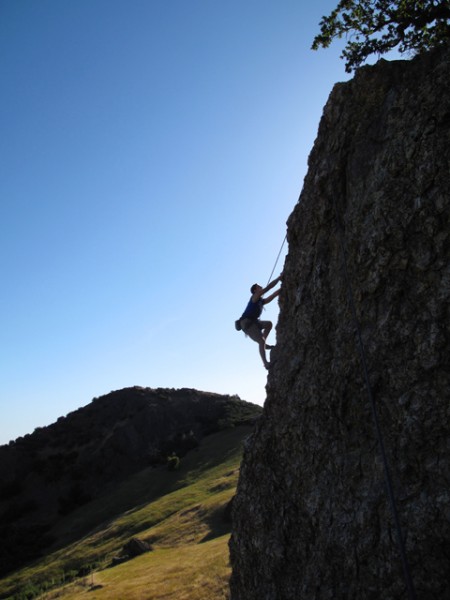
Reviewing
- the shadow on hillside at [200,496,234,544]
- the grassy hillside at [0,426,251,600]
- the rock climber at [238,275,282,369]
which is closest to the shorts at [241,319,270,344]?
the rock climber at [238,275,282,369]

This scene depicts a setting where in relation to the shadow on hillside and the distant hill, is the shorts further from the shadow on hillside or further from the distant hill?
the distant hill

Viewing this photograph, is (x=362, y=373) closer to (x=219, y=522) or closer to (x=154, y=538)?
(x=219, y=522)

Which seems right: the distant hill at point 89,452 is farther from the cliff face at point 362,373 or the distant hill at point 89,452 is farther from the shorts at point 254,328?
the cliff face at point 362,373

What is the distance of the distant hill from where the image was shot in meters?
56.1

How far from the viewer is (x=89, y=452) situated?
242 feet

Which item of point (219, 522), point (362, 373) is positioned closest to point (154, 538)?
point (219, 522)

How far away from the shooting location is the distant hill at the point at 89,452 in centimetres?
5609

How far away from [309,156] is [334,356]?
6270mm

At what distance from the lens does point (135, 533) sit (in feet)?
140

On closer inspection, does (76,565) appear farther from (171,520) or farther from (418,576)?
(418,576)

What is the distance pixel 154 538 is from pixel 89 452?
39.9m

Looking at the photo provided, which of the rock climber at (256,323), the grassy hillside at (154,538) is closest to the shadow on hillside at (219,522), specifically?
the grassy hillside at (154,538)

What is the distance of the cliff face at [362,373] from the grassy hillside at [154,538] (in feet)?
40.8

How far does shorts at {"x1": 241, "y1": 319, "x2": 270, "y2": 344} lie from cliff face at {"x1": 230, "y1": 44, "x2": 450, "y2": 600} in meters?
2.18
